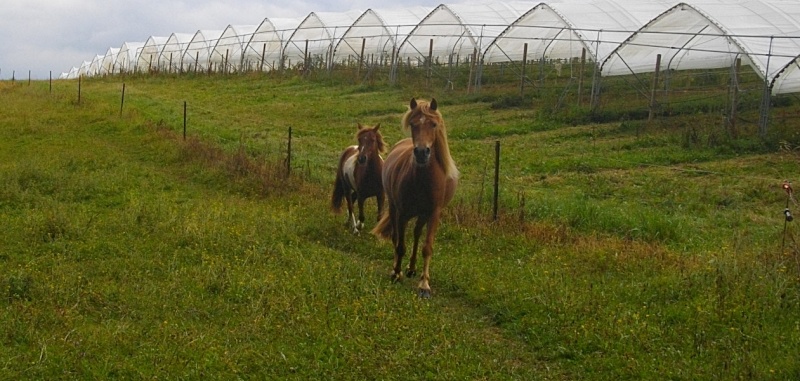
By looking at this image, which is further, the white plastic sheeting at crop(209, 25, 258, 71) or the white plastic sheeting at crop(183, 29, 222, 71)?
the white plastic sheeting at crop(183, 29, 222, 71)

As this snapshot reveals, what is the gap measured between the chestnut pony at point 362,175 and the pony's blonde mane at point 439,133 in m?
2.44

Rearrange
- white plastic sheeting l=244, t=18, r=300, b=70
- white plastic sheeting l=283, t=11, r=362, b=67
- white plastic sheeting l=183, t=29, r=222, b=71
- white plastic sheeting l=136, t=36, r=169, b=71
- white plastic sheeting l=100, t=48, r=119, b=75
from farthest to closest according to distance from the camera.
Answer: white plastic sheeting l=100, t=48, r=119, b=75, white plastic sheeting l=136, t=36, r=169, b=71, white plastic sheeting l=183, t=29, r=222, b=71, white plastic sheeting l=244, t=18, r=300, b=70, white plastic sheeting l=283, t=11, r=362, b=67

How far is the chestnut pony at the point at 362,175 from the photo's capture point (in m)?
11.1

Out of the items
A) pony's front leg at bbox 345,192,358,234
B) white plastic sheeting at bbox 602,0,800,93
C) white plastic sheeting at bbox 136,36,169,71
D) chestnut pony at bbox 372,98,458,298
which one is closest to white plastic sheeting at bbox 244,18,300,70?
white plastic sheeting at bbox 136,36,169,71

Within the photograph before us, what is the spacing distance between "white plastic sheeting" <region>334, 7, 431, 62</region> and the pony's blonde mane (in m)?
24.7

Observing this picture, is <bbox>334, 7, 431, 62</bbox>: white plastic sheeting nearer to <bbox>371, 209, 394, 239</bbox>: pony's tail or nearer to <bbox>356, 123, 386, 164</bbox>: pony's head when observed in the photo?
<bbox>356, 123, 386, 164</bbox>: pony's head

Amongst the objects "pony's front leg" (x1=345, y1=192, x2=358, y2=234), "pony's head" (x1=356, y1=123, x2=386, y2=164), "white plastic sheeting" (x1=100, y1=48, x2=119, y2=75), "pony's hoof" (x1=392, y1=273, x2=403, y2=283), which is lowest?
"pony's hoof" (x1=392, y1=273, x2=403, y2=283)

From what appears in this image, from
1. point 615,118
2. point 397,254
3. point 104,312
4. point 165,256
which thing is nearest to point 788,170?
point 615,118

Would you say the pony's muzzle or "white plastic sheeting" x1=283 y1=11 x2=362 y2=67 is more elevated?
"white plastic sheeting" x1=283 y1=11 x2=362 y2=67

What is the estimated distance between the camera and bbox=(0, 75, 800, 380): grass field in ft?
19.6

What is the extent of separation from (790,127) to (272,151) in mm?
11877

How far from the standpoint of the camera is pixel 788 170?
15.2m

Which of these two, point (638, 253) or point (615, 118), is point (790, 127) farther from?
point (638, 253)

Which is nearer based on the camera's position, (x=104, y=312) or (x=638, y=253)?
(x=104, y=312)
